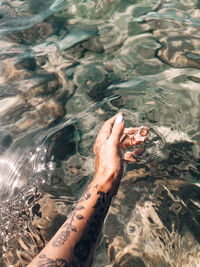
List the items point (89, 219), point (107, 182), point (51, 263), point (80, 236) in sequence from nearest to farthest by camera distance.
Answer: point (51, 263) → point (80, 236) → point (89, 219) → point (107, 182)

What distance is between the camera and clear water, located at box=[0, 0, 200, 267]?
7.63 ft

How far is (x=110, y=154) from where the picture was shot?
2.44m

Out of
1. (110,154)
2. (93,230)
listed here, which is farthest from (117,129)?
(93,230)

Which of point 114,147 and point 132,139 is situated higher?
point 114,147

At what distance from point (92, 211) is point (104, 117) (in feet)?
5.22

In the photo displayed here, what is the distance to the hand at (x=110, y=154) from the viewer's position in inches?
90.4

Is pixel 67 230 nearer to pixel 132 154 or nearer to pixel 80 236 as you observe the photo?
pixel 80 236

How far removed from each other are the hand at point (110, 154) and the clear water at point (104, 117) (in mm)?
342

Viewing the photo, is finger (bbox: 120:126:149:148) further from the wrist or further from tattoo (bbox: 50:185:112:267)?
tattoo (bbox: 50:185:112:267)

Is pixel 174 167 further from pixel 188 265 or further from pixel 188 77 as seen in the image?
pixel 188 77

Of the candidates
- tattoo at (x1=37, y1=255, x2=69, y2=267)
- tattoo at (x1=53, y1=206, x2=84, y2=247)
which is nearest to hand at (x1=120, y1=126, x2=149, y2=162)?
tattoo at (x1=53, y1=206, x2=84, y2=247)

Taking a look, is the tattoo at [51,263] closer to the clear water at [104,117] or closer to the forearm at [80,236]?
the forearm at [80,236]

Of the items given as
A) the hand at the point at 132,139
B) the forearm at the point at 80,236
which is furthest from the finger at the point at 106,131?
the forearm at the point at 80,236

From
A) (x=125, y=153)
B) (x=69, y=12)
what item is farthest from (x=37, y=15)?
(x=125, y=153)
